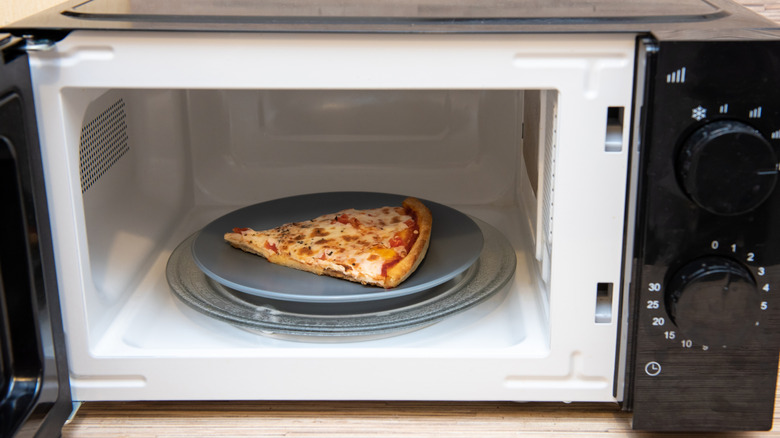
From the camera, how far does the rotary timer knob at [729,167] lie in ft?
2.03

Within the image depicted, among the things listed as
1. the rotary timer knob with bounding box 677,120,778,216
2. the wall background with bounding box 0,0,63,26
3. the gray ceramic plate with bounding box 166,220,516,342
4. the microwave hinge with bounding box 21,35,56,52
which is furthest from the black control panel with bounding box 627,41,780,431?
the wall background with bounding box 0,0,63,26

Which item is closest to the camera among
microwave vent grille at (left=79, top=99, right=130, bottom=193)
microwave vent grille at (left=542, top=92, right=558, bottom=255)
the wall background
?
microwave vent grille at (left=542, top=92, right=558, bottom=255)

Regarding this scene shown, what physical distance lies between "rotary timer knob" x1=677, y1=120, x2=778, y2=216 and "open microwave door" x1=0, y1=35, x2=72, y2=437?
54 centimetres

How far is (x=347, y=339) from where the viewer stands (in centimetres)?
81

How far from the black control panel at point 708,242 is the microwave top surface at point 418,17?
0.04m

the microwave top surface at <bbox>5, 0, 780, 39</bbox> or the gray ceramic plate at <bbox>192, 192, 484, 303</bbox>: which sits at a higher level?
the microwave top surface at <bbox>5, 0, 780, 39</bbox>

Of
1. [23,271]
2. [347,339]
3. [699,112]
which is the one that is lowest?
[347,339]

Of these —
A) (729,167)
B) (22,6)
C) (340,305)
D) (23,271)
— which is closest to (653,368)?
(729,167)

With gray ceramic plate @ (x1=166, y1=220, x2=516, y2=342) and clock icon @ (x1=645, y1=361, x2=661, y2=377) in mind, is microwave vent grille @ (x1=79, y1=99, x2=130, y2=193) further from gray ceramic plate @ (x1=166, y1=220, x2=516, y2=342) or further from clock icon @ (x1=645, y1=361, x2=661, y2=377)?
clock icon @ (x1=645, y1=361, x2=661, y2=377)

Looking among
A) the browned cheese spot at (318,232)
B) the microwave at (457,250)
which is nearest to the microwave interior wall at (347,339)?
the microwave at (457,250)

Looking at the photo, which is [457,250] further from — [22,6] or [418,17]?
[22,6]

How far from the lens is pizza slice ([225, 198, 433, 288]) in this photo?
0.87m

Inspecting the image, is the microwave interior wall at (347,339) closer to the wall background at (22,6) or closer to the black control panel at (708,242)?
the black control panel at (708,242)

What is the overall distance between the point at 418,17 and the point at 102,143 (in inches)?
15.9
